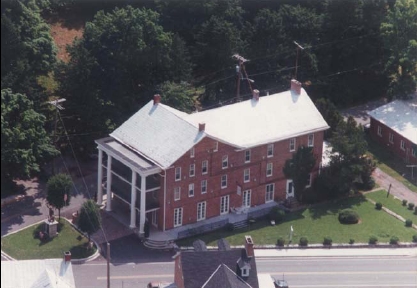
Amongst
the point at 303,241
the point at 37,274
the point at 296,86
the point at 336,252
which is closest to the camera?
the point at 37,274

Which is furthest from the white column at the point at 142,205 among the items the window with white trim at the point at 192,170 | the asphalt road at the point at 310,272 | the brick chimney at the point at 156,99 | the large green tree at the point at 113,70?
the large green tree at the point at 113,70

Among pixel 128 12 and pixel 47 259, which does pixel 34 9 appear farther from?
pixel 47 259

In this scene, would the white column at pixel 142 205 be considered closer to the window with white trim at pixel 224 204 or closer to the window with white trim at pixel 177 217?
the window with white trim at pixel 177 217

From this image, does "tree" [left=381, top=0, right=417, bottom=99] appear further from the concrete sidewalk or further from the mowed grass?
the concrete sidewalk

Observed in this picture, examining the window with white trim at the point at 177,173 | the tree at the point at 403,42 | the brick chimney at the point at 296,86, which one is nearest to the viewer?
the window with white trim at the point at 177,173

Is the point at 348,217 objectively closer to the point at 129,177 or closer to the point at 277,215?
the point at 277,215

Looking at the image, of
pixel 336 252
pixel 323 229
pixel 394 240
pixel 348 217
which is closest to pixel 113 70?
pixel 323 229
